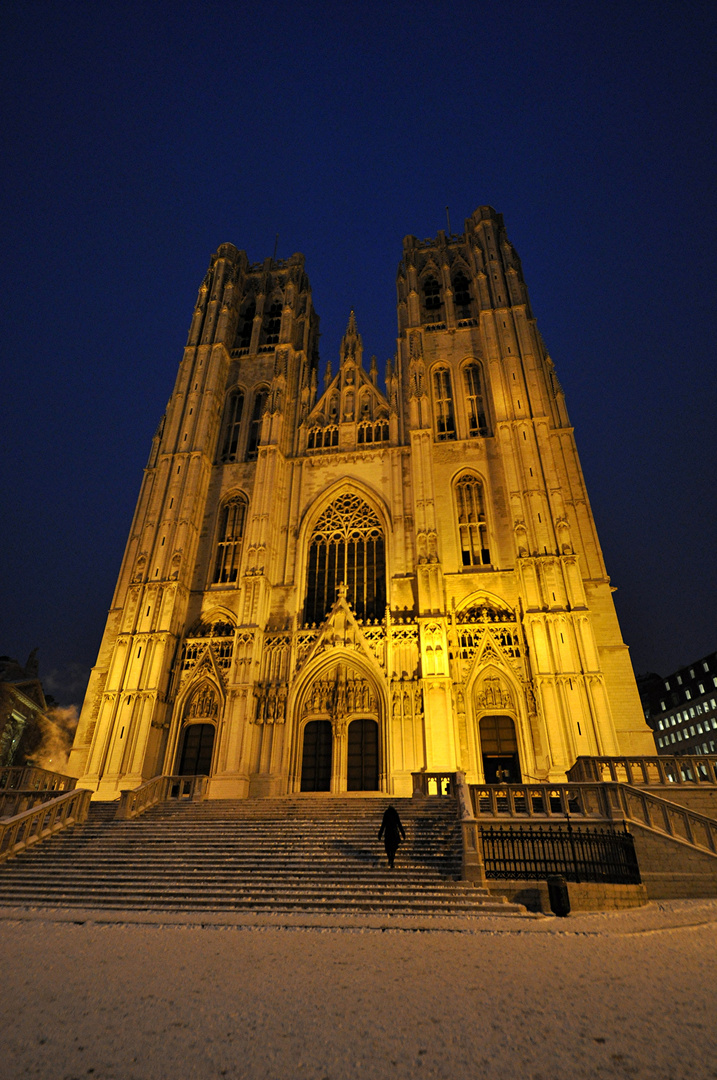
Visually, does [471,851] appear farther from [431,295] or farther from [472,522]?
[431,295]

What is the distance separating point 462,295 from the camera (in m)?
32.8

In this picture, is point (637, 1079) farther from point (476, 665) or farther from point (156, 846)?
point (476, 665)

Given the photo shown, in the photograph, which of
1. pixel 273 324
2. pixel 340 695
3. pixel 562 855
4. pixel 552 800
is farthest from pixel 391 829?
pixel 273 324

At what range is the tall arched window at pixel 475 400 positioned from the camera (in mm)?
27062

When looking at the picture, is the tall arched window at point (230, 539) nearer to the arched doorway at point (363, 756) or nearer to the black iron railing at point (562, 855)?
the arched doorway at point (363, 756)

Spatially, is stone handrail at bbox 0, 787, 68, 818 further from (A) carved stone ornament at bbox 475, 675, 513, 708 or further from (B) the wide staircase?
(A) carved stone ornament at bbox 475, 675, 513, 708

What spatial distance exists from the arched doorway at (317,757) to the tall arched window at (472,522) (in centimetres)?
907

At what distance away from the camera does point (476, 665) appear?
20.7 m

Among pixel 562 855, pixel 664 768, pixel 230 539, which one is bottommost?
pixel 562 855

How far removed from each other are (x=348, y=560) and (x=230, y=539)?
6.13 m

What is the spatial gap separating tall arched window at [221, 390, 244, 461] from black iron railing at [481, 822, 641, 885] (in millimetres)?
23479

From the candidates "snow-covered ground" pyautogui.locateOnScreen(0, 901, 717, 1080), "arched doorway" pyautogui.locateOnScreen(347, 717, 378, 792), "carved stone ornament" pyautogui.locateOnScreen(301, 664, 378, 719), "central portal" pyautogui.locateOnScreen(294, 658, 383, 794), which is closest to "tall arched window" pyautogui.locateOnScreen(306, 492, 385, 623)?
"carved stone ornament" pyautogui.locateOnScreen(301, 664, 378, 719)

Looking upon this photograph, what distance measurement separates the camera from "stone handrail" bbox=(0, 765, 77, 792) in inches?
700

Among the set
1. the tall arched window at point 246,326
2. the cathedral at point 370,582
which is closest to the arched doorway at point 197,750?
the cathedral at point 370,582
